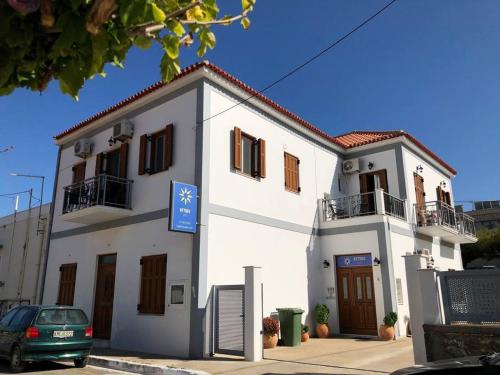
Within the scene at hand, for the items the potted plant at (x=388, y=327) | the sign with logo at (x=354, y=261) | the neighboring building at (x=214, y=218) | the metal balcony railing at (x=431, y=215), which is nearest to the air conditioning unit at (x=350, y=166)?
the neighboring building at (x=214, y=218)

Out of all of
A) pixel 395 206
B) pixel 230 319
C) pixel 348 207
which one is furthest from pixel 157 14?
pixel 395 206

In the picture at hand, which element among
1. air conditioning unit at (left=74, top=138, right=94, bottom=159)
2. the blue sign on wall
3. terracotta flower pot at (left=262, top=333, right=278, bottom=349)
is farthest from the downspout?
terracotta flower pot at (left=262, top=333, right=278, bottom=349)

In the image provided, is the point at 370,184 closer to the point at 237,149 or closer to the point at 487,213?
the point at 237,149

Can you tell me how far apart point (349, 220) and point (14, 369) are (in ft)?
36.0

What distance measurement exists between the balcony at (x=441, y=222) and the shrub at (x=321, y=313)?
555 cm

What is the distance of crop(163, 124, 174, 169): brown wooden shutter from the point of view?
1230 centimetres

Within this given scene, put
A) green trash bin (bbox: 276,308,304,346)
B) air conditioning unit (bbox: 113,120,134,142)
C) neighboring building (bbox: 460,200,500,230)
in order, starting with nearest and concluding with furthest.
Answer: green trash bin (bbox: 276,308,304,346), air conditioning unit (bbox: 113,120,134,142), neighboring building (bbox: 460,200,500,230)

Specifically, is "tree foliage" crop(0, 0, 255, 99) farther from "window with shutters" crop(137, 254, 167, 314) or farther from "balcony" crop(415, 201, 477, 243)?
"balcony" crop(415, 201, 477, 243)

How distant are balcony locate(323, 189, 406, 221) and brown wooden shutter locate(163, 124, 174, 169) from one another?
674 centimetres

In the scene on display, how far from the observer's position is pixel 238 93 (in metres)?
13.0

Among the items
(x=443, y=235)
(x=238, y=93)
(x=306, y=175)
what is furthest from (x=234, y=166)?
(x=443, y=235)

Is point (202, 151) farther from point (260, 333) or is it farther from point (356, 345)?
point (356, 345)

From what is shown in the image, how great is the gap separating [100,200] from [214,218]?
3866mm

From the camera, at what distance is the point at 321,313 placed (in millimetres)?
14289
